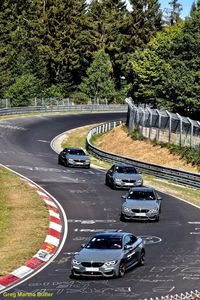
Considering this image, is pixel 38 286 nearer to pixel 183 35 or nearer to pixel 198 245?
pixel 198 245

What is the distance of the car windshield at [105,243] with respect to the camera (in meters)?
21.3

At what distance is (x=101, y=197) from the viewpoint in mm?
37562

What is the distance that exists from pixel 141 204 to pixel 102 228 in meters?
2.44

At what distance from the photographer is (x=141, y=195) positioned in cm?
3162

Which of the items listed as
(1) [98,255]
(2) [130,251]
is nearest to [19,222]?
(2) [130,251]

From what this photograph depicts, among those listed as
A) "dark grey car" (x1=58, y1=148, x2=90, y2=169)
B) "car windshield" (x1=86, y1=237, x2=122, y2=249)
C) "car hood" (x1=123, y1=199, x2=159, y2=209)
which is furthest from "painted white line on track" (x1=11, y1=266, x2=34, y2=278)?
"dark grey car" (x1=58, y1=148, x2=90, y2=169)

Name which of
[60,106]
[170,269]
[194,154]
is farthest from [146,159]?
[60,106]

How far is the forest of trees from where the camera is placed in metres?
99.9

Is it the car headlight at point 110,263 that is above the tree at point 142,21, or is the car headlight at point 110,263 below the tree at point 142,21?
below

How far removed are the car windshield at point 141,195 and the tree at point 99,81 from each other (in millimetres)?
89512

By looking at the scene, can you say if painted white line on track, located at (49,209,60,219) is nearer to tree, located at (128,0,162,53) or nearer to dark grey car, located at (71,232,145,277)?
dark grey car, located at (71,232,145,277)

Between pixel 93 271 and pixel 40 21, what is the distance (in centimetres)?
10952

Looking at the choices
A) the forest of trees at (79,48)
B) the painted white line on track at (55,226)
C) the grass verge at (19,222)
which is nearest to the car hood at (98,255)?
the grass verge at (19,222)

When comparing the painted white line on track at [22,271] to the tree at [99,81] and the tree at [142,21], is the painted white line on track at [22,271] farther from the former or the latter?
the tree at [142,21]
